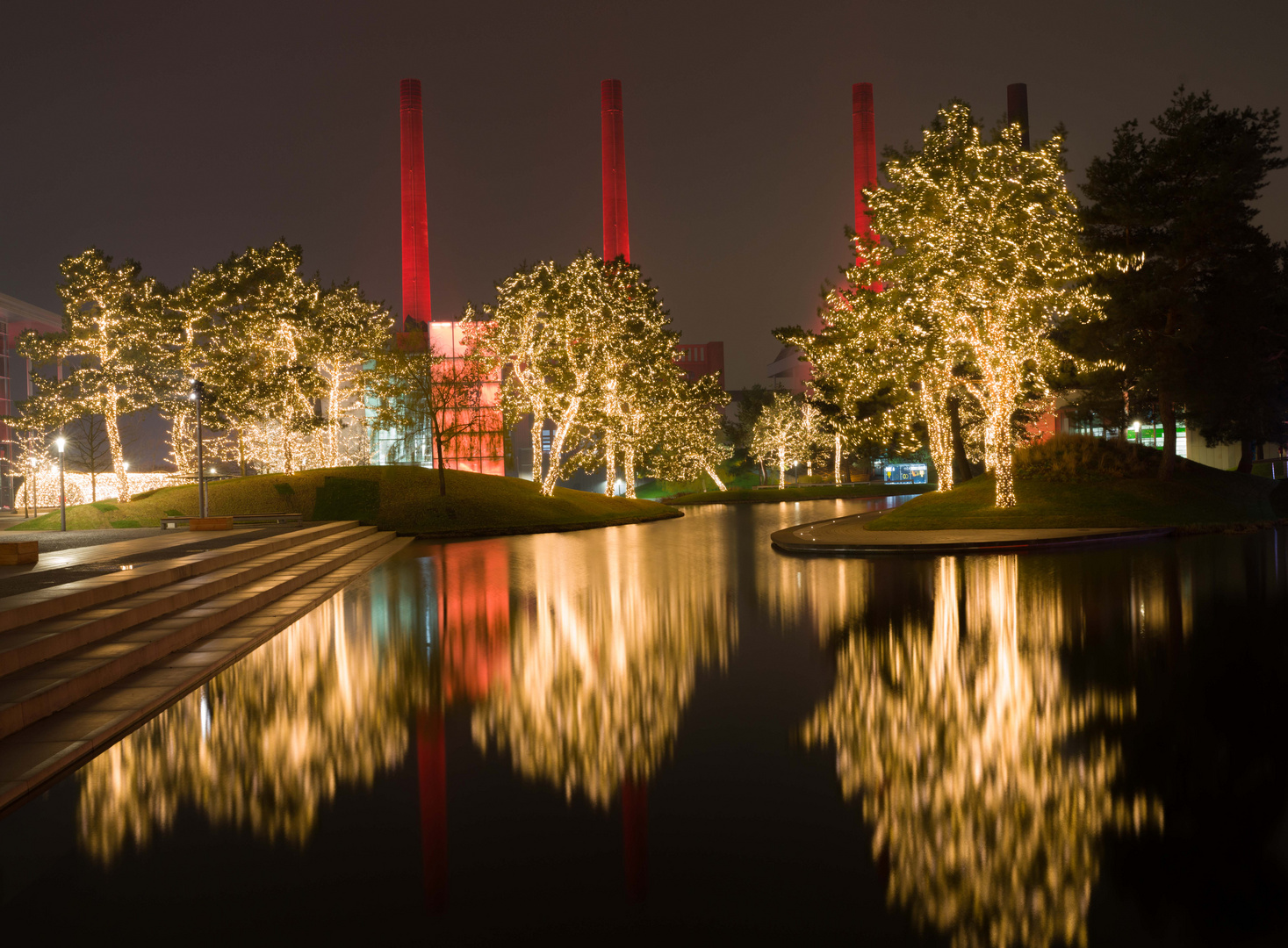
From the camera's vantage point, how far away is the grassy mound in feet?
131

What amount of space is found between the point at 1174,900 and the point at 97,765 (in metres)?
6.67

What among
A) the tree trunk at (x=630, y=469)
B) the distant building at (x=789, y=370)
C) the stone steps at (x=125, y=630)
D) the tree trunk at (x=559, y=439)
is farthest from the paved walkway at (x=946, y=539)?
the distant building at (x=789, y=370)

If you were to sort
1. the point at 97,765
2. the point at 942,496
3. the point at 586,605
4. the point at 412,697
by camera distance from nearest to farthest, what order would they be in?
the point at 97,765
the point at 412,697
the point at 586,605
the point at 942,496

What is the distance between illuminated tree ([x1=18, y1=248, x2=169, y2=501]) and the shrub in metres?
38.5

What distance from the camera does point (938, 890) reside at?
14.7ft

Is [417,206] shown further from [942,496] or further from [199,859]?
[199,859]

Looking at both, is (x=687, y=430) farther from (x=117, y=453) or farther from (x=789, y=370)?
(x=789, y=370)

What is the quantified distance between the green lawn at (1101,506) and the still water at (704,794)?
665 inches

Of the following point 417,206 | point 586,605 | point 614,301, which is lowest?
point 586,605

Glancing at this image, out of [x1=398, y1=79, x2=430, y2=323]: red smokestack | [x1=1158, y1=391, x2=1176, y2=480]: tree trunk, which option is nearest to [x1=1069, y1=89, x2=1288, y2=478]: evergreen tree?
[x1=1158, y1=391, x2=1176, y2=480]: tree trunk

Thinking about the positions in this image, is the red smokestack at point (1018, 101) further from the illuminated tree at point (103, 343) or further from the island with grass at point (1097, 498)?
the illuminated tree at point (103, 343)

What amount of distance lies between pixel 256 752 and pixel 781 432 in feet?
241

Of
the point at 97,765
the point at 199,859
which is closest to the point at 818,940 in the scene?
the point at 199,859

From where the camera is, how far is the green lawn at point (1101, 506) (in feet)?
94.4
